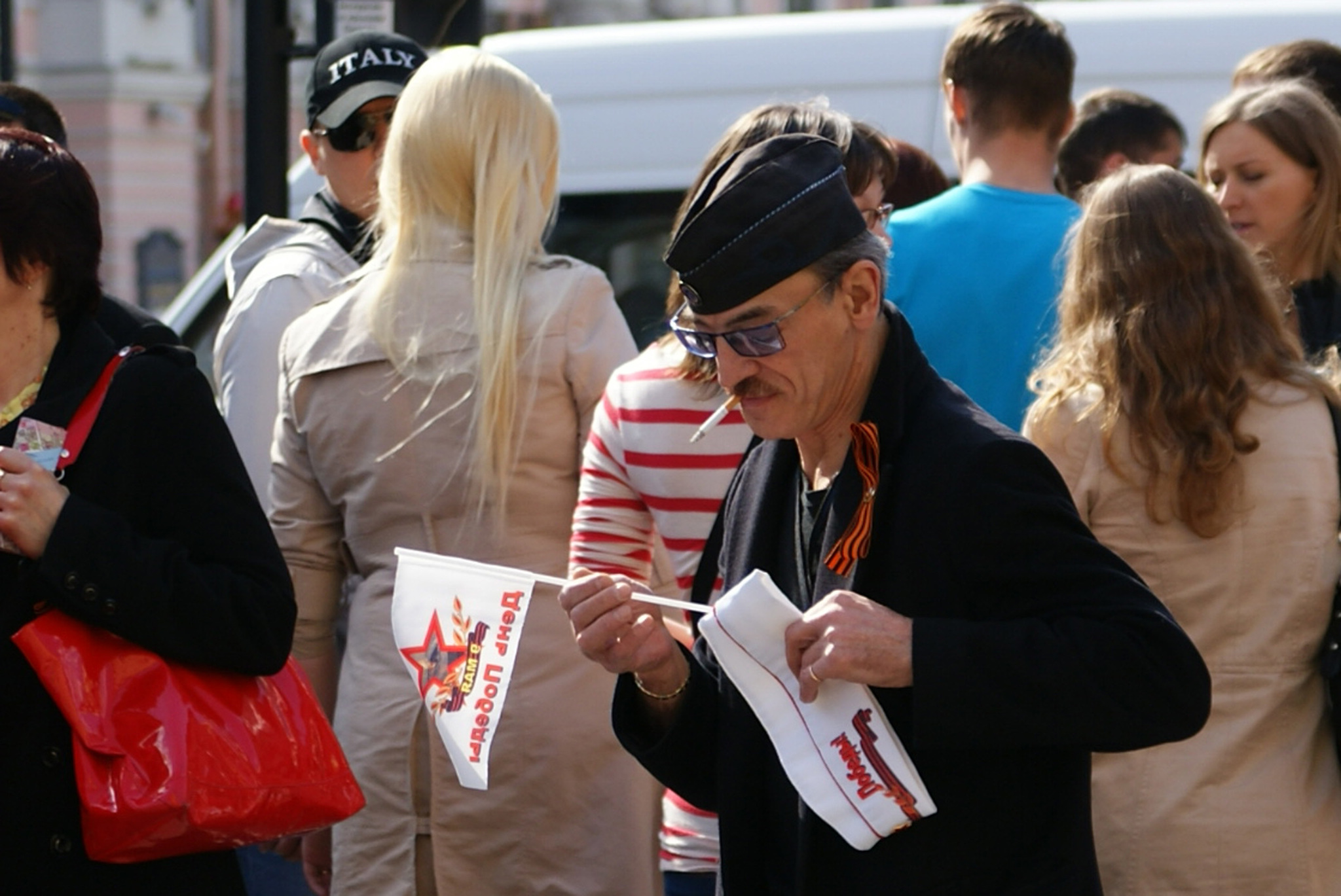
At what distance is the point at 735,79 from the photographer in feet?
18.8

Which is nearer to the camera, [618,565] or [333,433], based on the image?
[618,565]

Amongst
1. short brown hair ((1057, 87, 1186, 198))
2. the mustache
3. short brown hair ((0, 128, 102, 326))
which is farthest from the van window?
the mustache

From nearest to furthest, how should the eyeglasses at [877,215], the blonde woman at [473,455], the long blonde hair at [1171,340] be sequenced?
1. the long blonde hair at [1171,340]
2. the eyeglasses at [877,215]
3. the blonde woman at [473,455]

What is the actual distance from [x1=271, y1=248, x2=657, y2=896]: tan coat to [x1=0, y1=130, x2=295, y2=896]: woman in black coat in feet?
1.80

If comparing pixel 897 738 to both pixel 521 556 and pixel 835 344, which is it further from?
pixel 521 556

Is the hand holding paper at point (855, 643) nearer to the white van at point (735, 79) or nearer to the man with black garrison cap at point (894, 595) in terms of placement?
the man with black garrison cap at point (894, 595)

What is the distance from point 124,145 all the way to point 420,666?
25.6 metres

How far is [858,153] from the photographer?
3029 mm

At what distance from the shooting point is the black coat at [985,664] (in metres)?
1.96

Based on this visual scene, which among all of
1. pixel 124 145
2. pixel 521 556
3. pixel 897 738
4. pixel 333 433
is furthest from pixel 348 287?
pixel 124 145

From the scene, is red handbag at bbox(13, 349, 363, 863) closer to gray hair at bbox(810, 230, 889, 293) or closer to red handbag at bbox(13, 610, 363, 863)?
red handbag at bbox(13, 610, 363, 863)

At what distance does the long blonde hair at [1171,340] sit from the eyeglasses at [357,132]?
1677 mm

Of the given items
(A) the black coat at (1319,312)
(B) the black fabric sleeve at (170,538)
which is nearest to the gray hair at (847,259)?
(B) the black fabric sleeve at (170,538)

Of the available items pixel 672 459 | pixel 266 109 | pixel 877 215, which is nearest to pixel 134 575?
pixel 672 459
